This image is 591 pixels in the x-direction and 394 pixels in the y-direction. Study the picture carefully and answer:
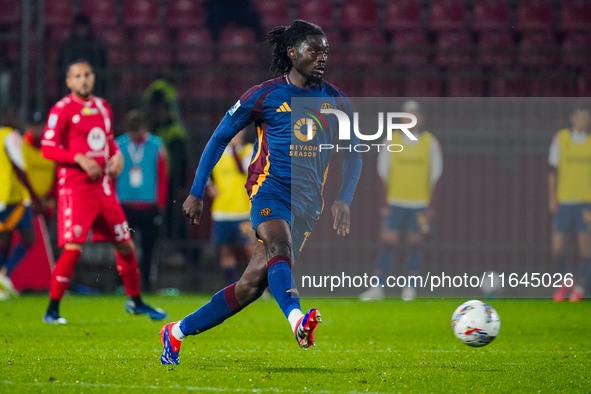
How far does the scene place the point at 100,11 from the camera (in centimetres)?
1691

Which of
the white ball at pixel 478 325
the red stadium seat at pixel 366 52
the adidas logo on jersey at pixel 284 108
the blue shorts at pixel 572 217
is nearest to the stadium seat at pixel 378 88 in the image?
the red stadium seat at pixel 366 52

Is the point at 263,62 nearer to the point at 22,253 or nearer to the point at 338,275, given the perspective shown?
the point at 338,275

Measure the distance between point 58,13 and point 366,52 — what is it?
17.3ft

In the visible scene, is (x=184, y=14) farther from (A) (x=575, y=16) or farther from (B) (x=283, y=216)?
(B) (x=283, y=216)

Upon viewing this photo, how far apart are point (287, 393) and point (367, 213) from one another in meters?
8.34

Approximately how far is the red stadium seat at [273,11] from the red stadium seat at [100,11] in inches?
95.1

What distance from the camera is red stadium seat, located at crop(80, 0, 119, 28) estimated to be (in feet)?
54.7

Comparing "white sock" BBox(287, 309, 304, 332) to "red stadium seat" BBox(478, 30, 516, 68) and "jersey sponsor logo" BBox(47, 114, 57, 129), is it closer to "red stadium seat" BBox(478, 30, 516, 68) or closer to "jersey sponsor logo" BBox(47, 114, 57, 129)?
"jersey sponsor logo" BBox(47, 114, 57, 129)

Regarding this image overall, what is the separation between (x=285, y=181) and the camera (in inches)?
220

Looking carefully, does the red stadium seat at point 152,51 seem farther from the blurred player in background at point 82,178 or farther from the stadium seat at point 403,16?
the blurred player in background at point 82,178

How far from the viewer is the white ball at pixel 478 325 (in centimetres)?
629

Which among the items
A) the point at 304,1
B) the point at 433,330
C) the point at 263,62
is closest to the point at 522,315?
the point at 433,330

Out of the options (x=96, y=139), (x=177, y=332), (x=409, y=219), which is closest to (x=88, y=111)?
(x=96, y=139)

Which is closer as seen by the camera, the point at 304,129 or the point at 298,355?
the point at 304,129
